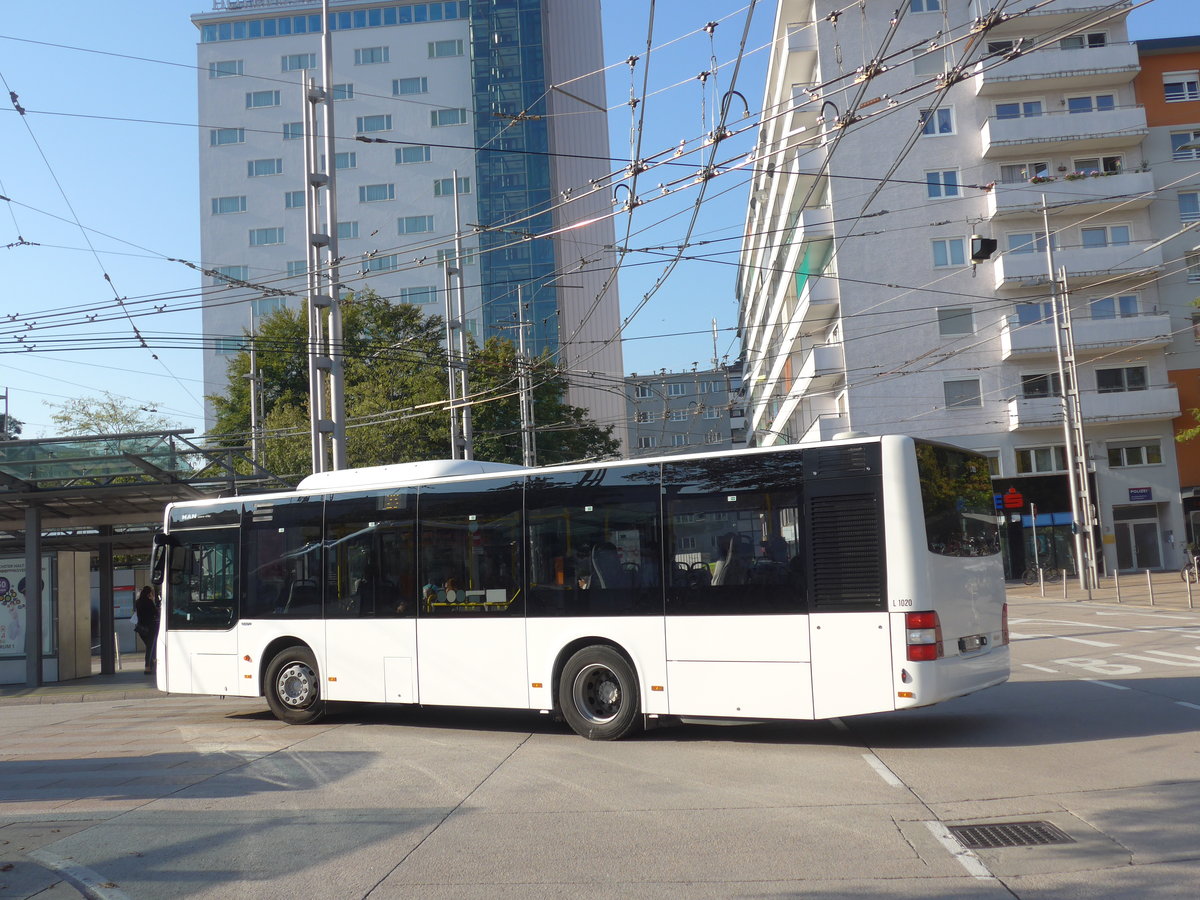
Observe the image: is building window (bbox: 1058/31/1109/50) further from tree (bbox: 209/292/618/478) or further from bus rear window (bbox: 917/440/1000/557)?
bus rear window (bbox: 917/440/1000/557)

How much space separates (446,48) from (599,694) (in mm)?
70478

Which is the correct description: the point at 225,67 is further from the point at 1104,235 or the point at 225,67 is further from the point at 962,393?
the point at 1104,235

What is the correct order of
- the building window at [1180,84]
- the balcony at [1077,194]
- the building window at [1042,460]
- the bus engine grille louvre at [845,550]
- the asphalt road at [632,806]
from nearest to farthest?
the asphalt road at [632,806]
the bus engine grille louvre at [845,550]
the balcony at [1077,194]
the building window at [1042,460]
the building window at [1180,84]

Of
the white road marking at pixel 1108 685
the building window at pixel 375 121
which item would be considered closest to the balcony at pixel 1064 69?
the white road marking at pixel 1108 685

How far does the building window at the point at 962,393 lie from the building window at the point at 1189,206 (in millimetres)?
11497

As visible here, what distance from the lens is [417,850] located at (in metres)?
7.02

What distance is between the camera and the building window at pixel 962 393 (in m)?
45.4

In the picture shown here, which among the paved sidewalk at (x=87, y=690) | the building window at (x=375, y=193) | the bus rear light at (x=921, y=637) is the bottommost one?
the paved sidewalk at (x=87, y=690)

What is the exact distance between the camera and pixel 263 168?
2879 inches

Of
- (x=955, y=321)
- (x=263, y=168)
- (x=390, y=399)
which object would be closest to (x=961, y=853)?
(x=390, y=399)

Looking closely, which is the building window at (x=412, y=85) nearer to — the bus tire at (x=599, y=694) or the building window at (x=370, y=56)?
the building window at (x=370, y=56)

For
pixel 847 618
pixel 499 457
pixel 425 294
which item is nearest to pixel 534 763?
pixel 847 618

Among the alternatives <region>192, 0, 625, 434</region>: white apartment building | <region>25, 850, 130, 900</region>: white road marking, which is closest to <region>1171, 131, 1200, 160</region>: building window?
<region>192, 0, 625, 434</region>: white apartment building

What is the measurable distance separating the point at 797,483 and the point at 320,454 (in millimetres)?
14094
